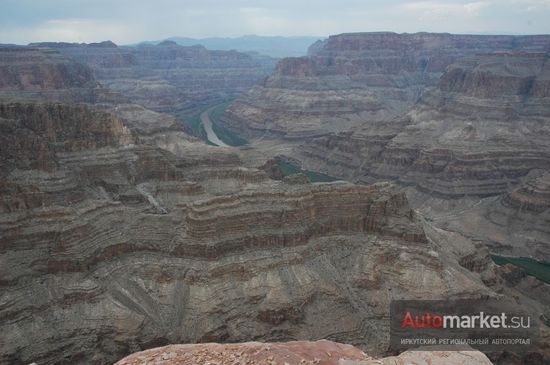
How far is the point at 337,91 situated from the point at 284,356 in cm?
15467

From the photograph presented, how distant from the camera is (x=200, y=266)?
47.8m

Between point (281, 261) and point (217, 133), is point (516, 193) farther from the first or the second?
point (217, 133)

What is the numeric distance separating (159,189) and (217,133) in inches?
3801

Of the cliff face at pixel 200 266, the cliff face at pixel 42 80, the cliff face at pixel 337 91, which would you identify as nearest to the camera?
the cliff face at pixel 200 266

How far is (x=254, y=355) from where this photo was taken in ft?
72.5

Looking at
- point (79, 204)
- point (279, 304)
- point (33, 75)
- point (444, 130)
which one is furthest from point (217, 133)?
point (279, 304)

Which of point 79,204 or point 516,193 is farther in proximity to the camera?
point 516,193

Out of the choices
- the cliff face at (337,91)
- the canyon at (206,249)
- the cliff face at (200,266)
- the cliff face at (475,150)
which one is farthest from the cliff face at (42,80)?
the cliff face at (200,266)

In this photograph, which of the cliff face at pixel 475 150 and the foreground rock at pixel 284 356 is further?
the cliff face at pixel 475 150

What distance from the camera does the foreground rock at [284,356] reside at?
21.6 metres

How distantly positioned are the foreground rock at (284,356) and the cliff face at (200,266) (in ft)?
68.6

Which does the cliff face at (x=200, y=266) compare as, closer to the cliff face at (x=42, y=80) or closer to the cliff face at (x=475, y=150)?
the cliff face at (x=475, y=150)

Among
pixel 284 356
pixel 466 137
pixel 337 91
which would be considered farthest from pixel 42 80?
pixel 284 356

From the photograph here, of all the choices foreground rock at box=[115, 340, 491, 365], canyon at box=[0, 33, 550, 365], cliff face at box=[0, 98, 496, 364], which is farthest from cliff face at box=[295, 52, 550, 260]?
foreground rock at box=[115, 340, 491, 365]
